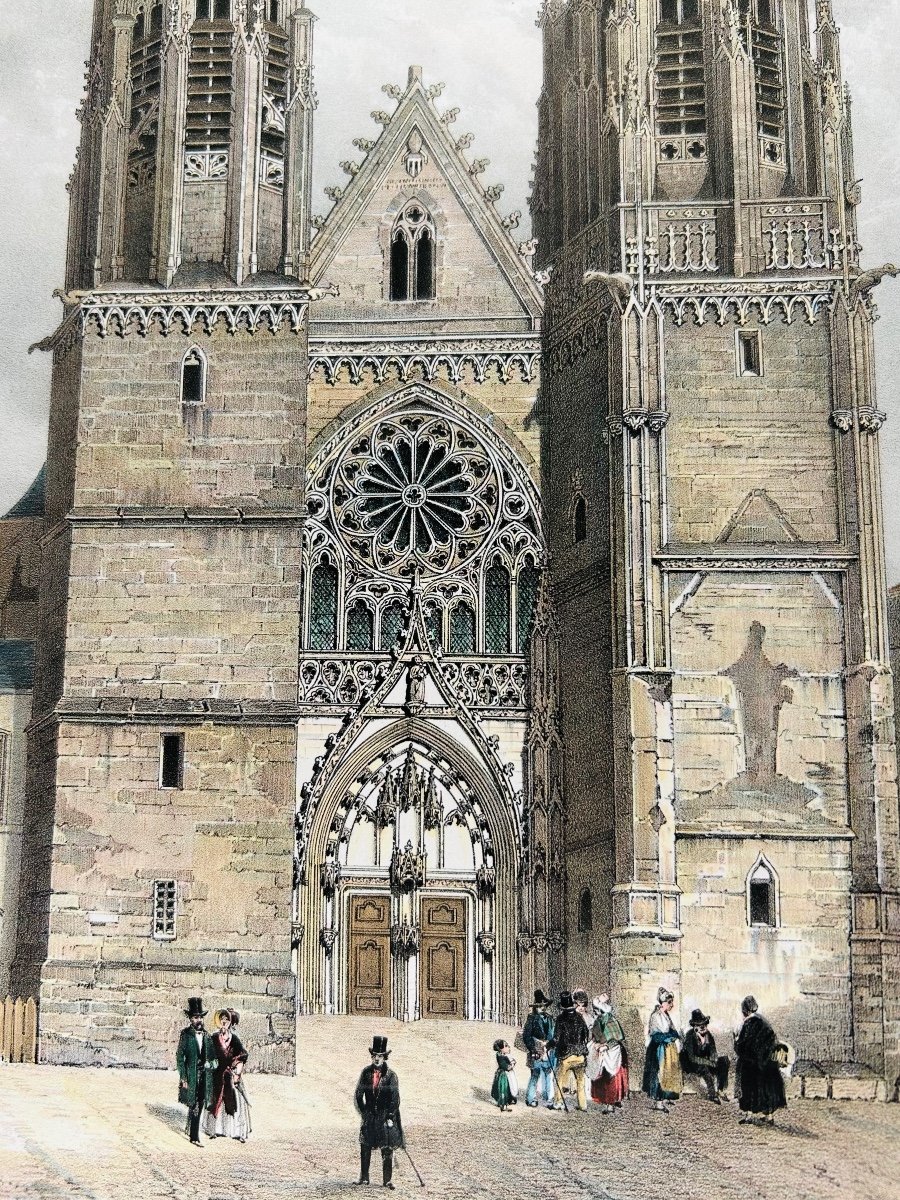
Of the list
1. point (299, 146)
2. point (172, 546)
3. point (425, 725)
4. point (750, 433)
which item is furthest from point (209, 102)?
point (425, 725)

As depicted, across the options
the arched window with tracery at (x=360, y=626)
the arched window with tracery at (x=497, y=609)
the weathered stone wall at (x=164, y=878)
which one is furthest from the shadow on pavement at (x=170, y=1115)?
the arched window with tracery at (x=497, y=609)

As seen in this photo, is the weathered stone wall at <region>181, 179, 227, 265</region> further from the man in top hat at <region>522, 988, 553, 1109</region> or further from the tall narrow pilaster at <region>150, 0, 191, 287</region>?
the man in top hat at <region>522, 988, 553, 1109</region>

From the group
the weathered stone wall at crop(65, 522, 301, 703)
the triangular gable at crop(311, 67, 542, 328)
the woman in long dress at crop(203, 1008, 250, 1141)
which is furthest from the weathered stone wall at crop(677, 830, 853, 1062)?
the triangular gable at crop(311, 67, 542, 328)

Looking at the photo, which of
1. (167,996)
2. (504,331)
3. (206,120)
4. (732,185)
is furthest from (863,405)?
(167,996)

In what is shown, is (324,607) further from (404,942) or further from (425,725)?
(404,942)

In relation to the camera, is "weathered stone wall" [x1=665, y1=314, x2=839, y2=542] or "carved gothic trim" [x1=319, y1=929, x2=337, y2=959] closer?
"weathered stone wall" [x1=665, y1=314, x2=839, y2=542]

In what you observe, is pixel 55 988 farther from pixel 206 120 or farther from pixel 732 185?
pixel 732 185

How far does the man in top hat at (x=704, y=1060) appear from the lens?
20344 millimetres

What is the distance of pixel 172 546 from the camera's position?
24422 millimetres

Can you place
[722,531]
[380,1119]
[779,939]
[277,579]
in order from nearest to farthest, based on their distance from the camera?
[380,1119], [779,939], [722,531], [277,579]

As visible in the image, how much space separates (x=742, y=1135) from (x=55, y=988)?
886cm

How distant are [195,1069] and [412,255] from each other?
13.3 meters

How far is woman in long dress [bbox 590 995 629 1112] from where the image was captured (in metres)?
19.9

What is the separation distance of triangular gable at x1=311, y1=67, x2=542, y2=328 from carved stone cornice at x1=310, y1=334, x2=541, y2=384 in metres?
0.42
